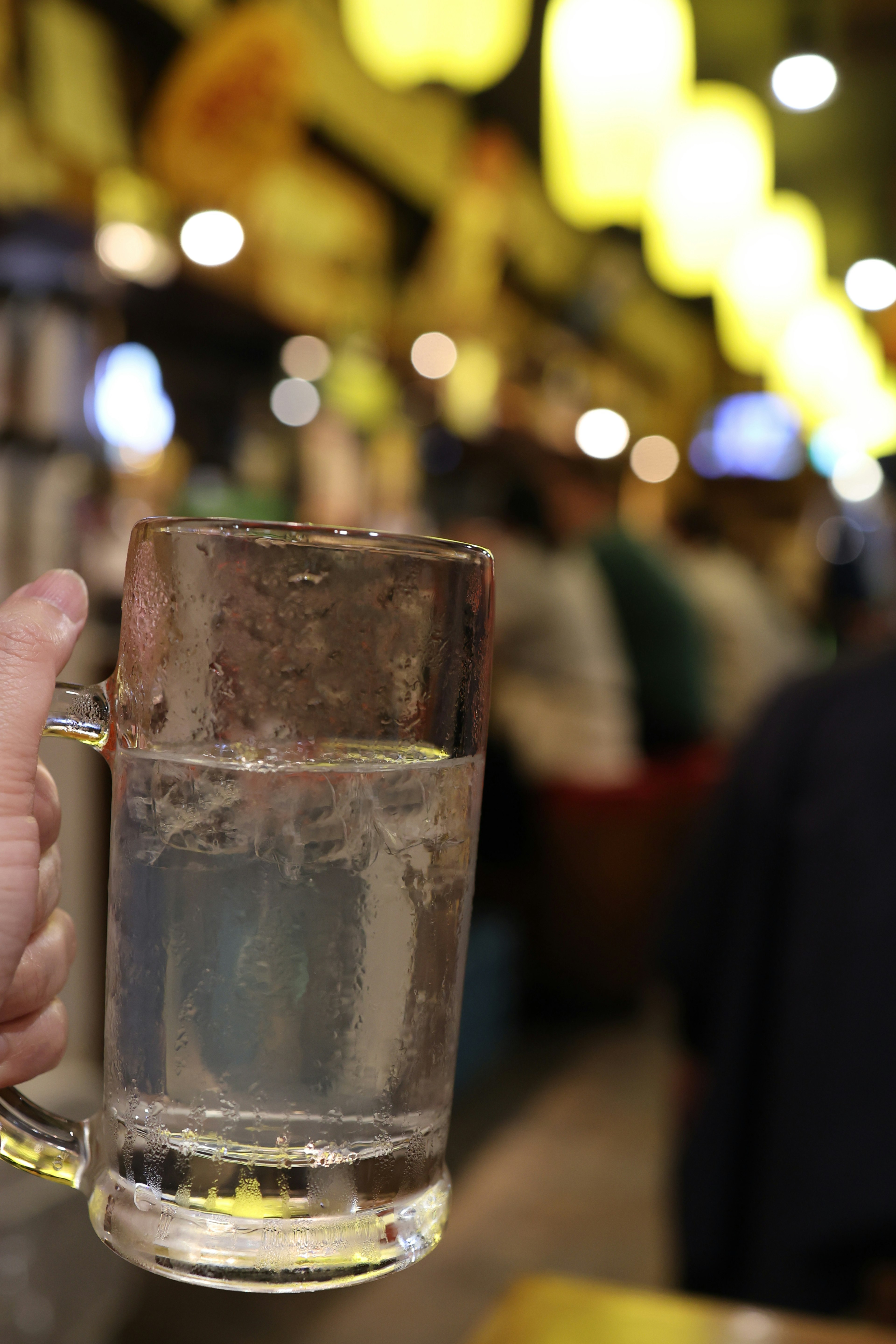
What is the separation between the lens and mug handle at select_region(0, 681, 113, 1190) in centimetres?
47

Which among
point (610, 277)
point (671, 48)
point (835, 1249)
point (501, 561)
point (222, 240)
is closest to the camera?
point (835, 1249)

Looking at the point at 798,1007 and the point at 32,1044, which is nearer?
the point at 32,1044

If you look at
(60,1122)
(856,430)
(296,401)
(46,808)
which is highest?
A: (856,430)

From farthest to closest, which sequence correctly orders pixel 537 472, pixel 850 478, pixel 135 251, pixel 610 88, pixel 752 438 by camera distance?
pixel 752 438 → pixel 850 478 → pixel 537 472 → pixel 135 251 → pixel 610 88

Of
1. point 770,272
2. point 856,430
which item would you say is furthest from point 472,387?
point 856,430

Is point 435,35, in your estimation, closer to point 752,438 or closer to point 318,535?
point 318,535

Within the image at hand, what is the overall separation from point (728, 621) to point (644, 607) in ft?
3.46

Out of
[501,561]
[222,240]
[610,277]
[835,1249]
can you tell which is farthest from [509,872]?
[610,277]

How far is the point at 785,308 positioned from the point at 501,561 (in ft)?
7.91

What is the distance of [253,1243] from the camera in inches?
17.1

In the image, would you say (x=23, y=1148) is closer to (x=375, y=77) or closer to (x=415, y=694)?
(x=415, y=694)

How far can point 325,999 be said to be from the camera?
1.48 feet

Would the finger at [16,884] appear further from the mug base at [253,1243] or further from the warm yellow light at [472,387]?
the warm yellow light at [472,387]

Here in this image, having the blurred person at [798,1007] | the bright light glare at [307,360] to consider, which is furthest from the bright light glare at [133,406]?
the blurred person at [798,1007]
